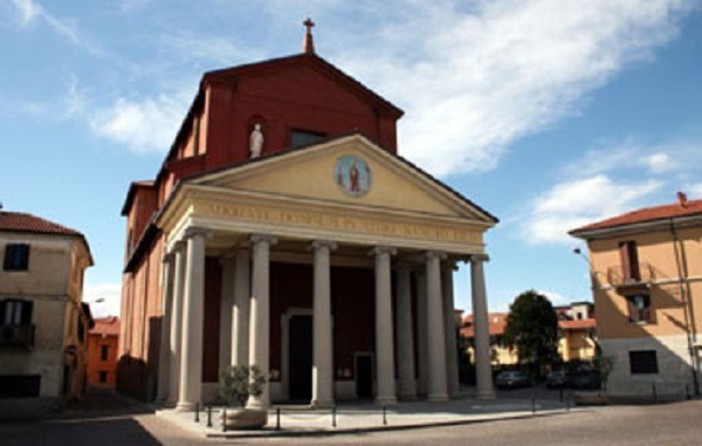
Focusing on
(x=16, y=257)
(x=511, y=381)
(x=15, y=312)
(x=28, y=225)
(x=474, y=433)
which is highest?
(x=28, y=225)

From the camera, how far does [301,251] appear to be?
1067 inches

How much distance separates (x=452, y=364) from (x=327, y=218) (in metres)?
9.23

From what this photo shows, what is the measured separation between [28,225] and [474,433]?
21510mm

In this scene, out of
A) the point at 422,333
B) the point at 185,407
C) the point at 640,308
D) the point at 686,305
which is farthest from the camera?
the point at 640,308

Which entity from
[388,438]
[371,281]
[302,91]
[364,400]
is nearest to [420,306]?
[371,281]

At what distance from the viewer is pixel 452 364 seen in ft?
90.3

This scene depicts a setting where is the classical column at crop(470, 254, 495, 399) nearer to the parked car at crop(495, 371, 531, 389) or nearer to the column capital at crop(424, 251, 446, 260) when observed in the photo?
the column capital at crop(424, 251, 446, 260)

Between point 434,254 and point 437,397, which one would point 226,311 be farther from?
point 437,397

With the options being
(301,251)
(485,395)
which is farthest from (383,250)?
(485,395)

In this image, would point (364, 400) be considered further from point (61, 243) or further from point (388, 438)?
point (61, 243)

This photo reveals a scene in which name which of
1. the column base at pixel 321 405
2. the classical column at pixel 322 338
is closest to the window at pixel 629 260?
the classical column at pixel 322 338

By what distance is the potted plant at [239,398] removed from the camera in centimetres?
1578

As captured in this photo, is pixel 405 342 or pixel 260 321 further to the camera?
pixel 405 342

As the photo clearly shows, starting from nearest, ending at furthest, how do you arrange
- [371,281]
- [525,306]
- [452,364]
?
[452,364] < [371,281] < [525,306]
